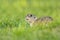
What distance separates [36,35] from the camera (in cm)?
719

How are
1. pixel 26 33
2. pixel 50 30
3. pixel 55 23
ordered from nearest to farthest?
pixel 26 33
pixel 50 30
pixel 55 23

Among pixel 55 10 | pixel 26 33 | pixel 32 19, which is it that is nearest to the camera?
pixel 26 33

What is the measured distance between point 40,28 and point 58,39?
1.27 m

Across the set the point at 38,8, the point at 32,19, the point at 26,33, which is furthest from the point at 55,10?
the point at 26,33

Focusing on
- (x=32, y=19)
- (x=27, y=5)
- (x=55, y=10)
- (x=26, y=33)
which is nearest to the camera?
(x=26, y=33)

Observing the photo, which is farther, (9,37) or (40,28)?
(40,28)

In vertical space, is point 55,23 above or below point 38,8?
above

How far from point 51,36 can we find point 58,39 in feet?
0.73

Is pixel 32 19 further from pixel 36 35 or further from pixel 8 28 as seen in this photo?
pixel 36 35

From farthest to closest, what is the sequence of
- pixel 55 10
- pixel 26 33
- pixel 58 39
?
pixel 55 10 < pixel 26 33 < pixel 58 39

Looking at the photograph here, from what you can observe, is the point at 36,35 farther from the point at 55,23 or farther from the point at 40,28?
the point at 55,23

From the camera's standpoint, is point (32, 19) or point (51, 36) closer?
point (51, 36)

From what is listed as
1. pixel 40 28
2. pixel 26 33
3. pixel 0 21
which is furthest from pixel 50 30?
pixel 0 21

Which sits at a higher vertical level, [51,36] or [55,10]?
[51,36]
